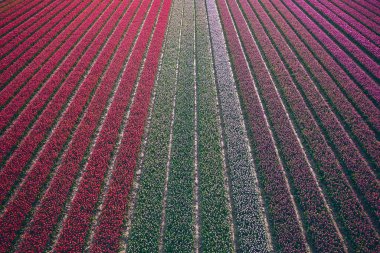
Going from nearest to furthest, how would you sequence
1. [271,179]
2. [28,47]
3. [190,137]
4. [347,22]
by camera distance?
[271,179] → [190,137] → [28,47] → [347,22]

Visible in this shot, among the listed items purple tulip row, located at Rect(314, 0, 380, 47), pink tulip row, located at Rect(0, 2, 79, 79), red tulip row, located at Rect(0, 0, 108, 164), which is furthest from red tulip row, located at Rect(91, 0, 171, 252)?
purple tulip row, located at Rect(314, 0, 380, 47)

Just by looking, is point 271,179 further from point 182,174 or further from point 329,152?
point 182,174

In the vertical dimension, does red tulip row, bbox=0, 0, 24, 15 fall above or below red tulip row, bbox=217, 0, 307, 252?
above

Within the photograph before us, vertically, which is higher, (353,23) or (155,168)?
(353,23)

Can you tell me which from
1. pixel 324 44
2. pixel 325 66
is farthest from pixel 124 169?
pixel 324 44

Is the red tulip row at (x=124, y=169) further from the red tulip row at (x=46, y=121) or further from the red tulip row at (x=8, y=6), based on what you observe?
the red tulip row at (x=8, y=6)

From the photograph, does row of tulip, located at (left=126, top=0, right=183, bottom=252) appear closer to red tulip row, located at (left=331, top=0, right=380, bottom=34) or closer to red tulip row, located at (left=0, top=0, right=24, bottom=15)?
red tulip row, located at (left=331, top=0, right=380, bottom=34)

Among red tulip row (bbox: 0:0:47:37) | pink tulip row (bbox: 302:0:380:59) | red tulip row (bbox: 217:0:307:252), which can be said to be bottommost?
red tulip row (bbox: 217:0:307:252)
